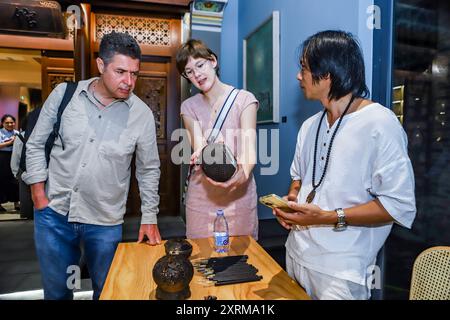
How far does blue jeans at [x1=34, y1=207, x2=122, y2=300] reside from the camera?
1.59m

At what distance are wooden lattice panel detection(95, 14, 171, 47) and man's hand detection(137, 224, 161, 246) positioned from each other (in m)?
3.00

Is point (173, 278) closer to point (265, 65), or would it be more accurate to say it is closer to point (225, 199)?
point (225, 199)

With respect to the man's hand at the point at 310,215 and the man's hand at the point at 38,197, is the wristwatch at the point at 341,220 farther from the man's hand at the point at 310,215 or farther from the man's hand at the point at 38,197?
the man's hand at the point at 38,197

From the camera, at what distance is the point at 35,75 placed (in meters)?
7.98

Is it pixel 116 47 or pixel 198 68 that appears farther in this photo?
pixel 198 68

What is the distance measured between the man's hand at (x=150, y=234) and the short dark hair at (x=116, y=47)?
2.73ft

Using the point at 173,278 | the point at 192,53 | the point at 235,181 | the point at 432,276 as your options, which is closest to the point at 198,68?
the point at 192,53

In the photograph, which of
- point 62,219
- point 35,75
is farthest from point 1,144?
point 62,219

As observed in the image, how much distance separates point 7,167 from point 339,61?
5.60 metres

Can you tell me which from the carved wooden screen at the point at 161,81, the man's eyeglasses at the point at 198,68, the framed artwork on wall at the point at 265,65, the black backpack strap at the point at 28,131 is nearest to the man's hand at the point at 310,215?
the man's eyeglasses at the point at 198,68

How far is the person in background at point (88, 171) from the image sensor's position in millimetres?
1573

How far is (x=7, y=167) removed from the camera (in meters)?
5.14

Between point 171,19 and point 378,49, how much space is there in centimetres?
292
